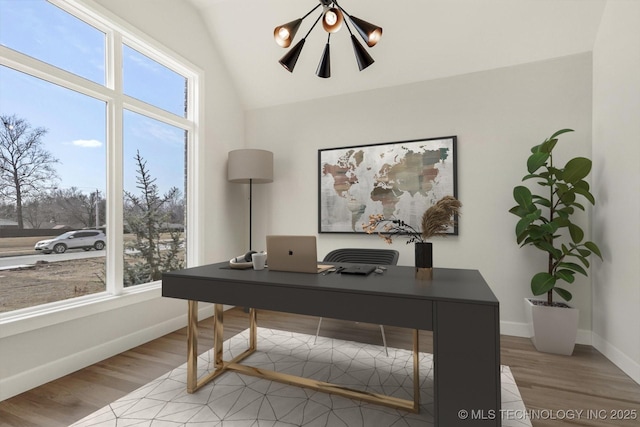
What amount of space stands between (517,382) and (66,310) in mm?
3160

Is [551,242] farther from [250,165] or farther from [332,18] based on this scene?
[250,165]

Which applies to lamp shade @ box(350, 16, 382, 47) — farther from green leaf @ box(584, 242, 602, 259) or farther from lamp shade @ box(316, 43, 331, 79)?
green leaf @ box(584, 242, 602, 259)

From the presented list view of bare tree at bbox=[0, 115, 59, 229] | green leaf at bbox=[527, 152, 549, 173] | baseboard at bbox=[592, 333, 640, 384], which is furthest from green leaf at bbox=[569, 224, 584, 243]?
view of bare tree at bbox=[0, 115, 59, 229]

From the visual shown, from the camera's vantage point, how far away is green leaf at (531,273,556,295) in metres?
2.49

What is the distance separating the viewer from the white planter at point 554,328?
2436mm

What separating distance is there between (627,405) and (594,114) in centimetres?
227

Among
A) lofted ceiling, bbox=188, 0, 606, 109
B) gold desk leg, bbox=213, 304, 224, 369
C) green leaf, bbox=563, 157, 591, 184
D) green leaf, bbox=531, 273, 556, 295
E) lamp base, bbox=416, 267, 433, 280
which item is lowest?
gold desk leg, bbox=213, 304, 224, 369

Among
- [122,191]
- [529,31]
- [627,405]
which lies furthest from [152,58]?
[627,405]

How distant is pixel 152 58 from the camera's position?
9.92 ft

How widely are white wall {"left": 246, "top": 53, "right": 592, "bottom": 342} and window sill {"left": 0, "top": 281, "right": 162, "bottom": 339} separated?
197 cm

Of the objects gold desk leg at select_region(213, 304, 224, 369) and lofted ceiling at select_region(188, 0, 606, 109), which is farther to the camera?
lofted ceiling at select_region(188, 0, 606, 109)

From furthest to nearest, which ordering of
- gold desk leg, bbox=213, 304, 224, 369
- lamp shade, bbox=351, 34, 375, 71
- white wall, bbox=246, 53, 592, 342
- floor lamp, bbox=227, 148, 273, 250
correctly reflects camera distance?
floor lamp, bbox=227, 148, 273, 250
white wall, bbox=246, 53, 592, 342
gold desk leg, bbox=213, 304, 224, 369
lamp shade, bbox=351, 34, 375, 71

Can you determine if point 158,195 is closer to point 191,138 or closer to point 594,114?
point 191,138

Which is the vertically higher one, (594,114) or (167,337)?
(594,114)
